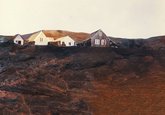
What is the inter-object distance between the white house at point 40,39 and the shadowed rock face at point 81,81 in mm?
12278

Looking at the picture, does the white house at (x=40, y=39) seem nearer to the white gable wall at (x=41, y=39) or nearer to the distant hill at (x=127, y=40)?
the white gable wall at (x=41, y=39)

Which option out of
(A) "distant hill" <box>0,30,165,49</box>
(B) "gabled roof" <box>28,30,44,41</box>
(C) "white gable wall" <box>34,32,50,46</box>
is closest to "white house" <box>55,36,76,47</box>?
(A) "distant hill" <box>0,30,165,49</box>

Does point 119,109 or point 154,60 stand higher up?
point 154,60

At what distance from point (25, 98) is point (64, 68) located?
6.65 metres

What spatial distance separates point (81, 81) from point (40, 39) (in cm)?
2079

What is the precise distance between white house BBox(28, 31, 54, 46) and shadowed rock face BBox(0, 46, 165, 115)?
12.3 metres

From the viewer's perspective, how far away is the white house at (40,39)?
7175cm

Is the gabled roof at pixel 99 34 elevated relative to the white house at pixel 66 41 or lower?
elevated

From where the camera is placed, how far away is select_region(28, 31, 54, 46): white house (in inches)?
2825

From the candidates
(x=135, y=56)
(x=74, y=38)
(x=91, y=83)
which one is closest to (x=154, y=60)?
(x=135, y=56)

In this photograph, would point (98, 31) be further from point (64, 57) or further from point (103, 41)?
point (64, 57)

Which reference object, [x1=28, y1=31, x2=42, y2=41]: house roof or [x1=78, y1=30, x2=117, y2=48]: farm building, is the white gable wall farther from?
[x1=78, y1=30, x2=117, y2=48]: farm building

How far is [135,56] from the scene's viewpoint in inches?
2274

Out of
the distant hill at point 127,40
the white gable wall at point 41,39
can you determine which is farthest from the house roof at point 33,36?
the distant hill at point 127,40
